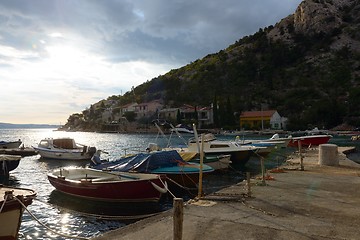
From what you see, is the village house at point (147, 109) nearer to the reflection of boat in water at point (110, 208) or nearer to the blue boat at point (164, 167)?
the blue boat at point (164, 167)

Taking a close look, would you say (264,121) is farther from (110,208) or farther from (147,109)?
(110,208)

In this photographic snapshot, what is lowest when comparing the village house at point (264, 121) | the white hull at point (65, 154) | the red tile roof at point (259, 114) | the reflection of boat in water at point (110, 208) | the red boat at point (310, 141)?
the reflection of boat in water at point (110, 208)

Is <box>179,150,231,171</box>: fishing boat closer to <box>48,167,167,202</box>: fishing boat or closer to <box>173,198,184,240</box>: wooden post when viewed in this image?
<box>48,167,167,202</box>: fishing boat

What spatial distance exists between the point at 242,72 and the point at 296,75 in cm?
2274

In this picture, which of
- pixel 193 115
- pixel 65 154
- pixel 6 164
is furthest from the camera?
pixel 193 115

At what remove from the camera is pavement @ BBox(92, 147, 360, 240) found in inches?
295

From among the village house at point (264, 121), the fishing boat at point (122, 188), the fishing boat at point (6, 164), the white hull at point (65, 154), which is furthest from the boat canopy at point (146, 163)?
the village house at point (264, 121)

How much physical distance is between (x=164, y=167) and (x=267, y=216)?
999cm

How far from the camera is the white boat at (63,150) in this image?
35.7 meters

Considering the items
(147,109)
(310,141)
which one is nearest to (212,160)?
(310,141)

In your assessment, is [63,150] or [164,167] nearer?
[164,167]

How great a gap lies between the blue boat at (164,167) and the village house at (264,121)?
84.6 meters

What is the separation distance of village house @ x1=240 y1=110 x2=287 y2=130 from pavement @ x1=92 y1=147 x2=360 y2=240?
290 feet

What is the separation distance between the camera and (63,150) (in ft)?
122
